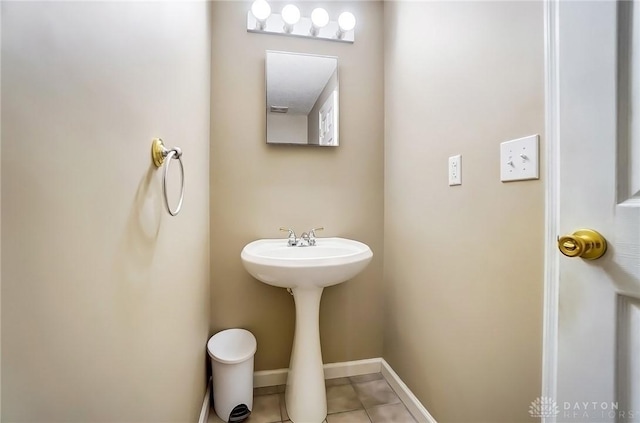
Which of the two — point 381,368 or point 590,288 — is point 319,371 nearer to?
point 381,368

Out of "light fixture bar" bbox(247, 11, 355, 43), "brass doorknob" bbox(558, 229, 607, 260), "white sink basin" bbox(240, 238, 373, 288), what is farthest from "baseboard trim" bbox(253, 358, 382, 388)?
"light fixture bar" bbox(247, 11, 355, 43)

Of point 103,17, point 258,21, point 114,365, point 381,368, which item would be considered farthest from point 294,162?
point 381,368

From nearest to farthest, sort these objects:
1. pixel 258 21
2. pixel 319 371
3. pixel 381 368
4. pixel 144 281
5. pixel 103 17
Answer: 1. pixel 103 17
2. pixel 144 281
3. pixel 319 371
4. pixel 258 21
5. pixel 381 368

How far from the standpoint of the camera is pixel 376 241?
1.66m

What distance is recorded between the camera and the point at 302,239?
151 cm

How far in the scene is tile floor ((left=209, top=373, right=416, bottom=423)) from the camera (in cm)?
130

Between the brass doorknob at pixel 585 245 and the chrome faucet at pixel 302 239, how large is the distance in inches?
42.5

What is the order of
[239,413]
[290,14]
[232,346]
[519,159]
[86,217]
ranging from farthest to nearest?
1. [290,14]
2. [232,346]
3. [239,413]
4. [519,159]
5. [86,217]

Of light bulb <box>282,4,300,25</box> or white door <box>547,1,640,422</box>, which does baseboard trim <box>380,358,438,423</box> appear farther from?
light bulb <box>282,4,300,25</box>

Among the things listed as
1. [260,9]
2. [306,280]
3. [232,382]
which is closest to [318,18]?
[260,9]

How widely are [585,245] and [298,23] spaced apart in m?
1.68

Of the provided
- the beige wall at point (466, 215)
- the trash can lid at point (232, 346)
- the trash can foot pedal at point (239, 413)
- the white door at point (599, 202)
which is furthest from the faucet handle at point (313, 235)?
the white door at point (599, 202)

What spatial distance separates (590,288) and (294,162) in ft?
4.33

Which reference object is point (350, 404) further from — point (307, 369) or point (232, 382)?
point (232, 382)
